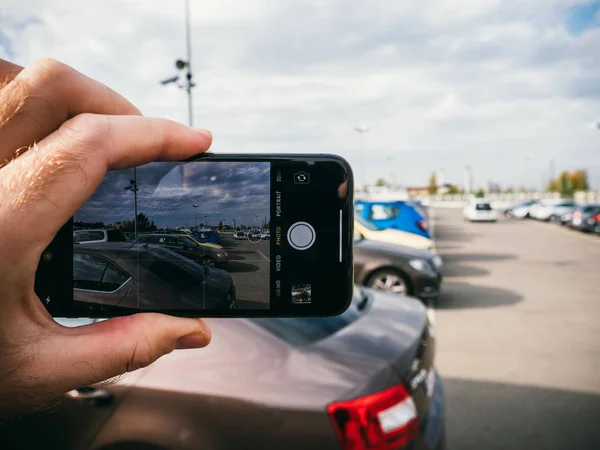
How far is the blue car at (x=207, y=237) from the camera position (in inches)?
55.0

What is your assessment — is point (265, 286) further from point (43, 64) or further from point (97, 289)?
point (43, 64)

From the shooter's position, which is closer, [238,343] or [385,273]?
[238,343]

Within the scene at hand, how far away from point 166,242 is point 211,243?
4.8 inches

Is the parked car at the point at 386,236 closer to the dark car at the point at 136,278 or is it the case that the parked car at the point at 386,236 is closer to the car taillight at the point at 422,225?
the car taillight at the point at 422,225

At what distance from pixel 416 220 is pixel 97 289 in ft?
37.1

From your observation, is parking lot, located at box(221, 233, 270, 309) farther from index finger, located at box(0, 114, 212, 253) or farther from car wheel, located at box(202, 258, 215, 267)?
index finger, located at box(0, 114, 212, 253)

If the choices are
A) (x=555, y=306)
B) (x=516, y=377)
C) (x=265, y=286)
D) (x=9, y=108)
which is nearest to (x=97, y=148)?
(x=9, y=108)

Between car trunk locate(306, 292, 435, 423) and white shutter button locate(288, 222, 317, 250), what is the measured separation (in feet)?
3.73

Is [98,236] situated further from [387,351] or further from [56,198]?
[387,351]

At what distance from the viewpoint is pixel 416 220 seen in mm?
12164

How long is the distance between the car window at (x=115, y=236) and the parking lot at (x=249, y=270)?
27cm

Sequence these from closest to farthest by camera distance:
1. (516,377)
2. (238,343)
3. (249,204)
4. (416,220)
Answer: (249,204), (238,343), (516,377), (416,220)

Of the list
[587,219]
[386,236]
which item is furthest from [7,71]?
[587,219]

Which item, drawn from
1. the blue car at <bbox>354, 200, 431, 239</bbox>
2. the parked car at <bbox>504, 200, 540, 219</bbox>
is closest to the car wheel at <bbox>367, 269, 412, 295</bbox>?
the blue car at <bbox>354, 200, 431, 239</bbox>
